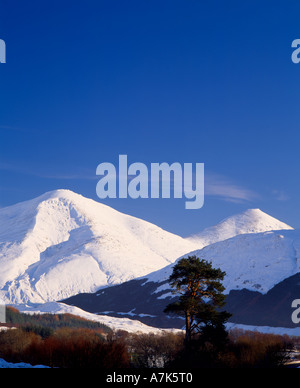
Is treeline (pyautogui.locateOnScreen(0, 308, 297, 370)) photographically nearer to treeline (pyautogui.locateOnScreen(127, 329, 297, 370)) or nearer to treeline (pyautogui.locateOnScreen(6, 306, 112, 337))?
treeline (pyautogui.locateOnScreen(127, 329, 297, 370))

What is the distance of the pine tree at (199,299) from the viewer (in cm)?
4288

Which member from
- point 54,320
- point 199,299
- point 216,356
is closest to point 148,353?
point 216,356

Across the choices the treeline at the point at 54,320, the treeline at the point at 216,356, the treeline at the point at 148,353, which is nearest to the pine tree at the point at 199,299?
the treeline at the point at 148,353

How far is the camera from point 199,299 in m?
44.1

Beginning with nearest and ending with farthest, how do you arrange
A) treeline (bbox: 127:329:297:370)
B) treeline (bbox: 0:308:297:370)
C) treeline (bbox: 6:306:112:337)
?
1. treeline (bbox: 0:308:297:370)
2. treeline (bbox: 127:329:297:370)
3. treeline (bbox: 6:306:112:337)

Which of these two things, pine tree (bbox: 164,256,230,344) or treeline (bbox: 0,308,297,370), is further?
pine tree (bbox: 164,256,230,344)

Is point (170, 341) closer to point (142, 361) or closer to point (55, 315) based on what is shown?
point (142, 361)

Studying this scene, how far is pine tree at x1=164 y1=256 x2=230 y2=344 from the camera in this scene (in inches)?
1688

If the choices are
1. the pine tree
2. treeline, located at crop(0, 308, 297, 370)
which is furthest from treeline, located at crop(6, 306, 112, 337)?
the pine tree

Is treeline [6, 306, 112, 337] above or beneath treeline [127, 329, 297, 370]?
beneath

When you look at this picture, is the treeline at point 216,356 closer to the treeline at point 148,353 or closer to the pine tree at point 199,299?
the treeline at point 148,353

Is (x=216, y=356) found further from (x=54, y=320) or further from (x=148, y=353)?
(x=54, y=320)
